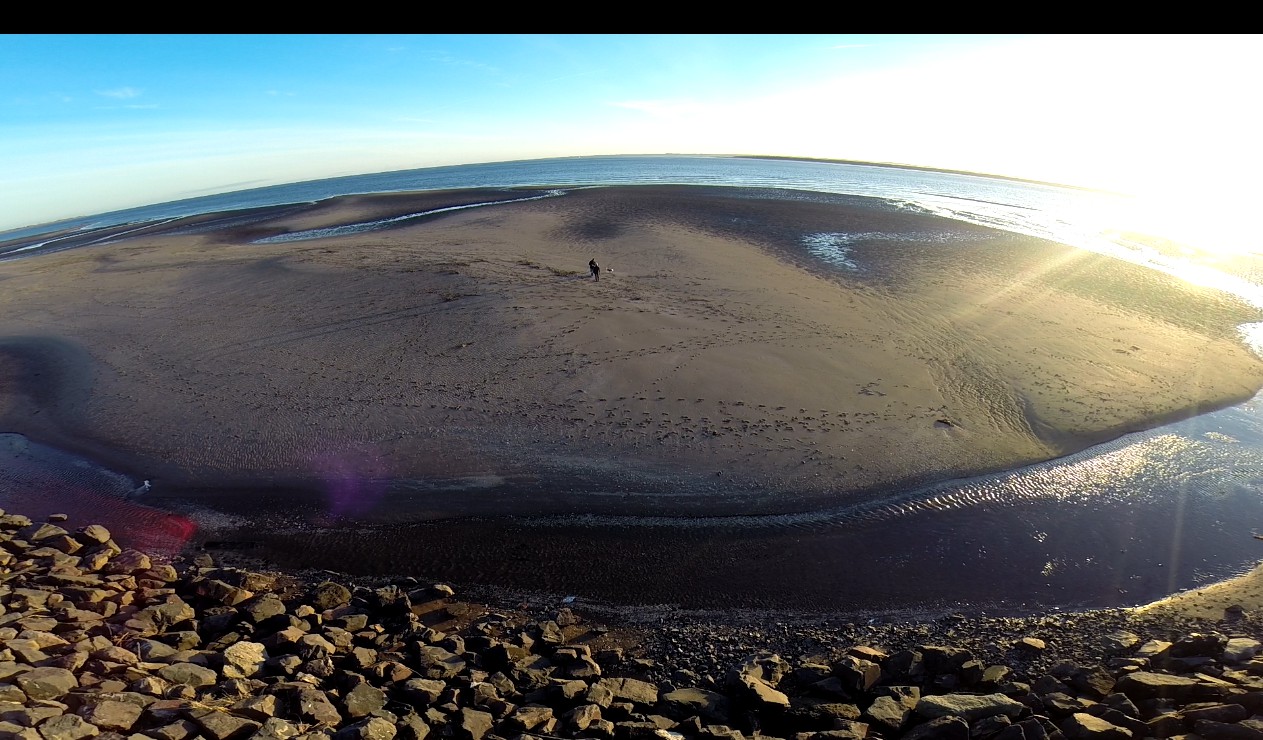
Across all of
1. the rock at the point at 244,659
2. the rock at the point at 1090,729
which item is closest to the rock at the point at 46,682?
the rock at the point at 244,659

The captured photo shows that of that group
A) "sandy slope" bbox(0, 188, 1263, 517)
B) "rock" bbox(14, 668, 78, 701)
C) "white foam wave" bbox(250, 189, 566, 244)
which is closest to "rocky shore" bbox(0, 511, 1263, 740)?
"rock" bbox(14, 668, 78, 701)

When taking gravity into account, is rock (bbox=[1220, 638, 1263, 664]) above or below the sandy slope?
below

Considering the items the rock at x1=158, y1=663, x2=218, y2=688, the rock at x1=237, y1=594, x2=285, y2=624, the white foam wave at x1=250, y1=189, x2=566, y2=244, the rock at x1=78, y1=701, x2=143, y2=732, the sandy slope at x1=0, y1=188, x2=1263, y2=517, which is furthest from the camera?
the white foam wave at x1=250, y1=189, x2=566, y2=244

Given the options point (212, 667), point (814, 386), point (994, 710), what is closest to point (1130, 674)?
point (994, 710)

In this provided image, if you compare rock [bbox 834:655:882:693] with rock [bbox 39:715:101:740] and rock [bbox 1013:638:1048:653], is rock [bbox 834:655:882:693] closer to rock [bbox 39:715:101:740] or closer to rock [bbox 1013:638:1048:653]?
rock [bbox 1013:638:1048:653]

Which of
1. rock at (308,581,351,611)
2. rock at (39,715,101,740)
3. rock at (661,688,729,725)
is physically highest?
rock at (39,715,101,740)

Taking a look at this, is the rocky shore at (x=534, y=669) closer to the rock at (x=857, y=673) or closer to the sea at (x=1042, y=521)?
the rock at (x=857, y=673)

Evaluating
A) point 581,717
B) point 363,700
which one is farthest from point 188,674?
point 581,717
